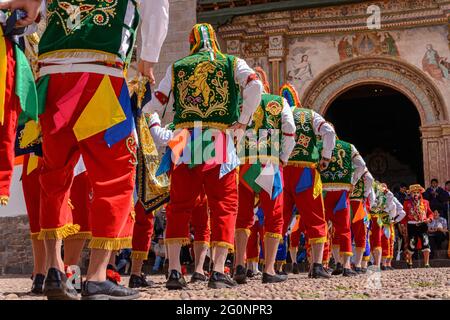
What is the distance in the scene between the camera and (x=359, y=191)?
26.1ft

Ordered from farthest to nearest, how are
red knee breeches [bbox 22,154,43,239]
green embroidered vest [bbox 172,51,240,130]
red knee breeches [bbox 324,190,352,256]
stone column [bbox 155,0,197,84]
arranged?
1. stone column [bbox 155,0,197,84]
2. red knee breeches [bbox 324,190,352,256]
3. green embroidered vest [bbox 172,51,240,130]
4. red knee breeches [bbox 22,154,43,239]

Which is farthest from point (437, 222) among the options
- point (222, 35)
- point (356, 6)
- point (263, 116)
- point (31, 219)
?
point (31, 219)

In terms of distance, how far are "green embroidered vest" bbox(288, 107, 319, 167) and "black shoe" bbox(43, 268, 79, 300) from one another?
3.72m

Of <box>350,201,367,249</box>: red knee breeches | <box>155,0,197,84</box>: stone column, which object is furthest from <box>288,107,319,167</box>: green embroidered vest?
<box>155,0,197,84</box>: stone column

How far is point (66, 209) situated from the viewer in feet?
9.50

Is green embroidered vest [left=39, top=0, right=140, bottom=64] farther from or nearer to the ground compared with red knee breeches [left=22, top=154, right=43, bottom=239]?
farther from the ground

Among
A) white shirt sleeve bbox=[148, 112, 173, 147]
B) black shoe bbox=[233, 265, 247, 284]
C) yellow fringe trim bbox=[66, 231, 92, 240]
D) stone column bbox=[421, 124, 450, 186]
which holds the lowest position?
black shoe bbox=[233, 265, 247, 284]

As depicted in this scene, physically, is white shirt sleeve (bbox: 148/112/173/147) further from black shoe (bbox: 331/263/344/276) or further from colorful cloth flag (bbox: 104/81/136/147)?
black shoe (bbox: 331/263/344/276)

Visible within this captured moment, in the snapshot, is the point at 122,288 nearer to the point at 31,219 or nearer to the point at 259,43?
the point at 31,219

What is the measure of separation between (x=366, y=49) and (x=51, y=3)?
40.9 ft

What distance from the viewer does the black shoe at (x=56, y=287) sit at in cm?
266

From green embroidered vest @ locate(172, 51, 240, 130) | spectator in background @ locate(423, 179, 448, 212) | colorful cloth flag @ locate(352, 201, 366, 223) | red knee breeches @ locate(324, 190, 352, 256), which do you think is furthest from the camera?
spectator in background @ locate(423, 179, 448, 212)

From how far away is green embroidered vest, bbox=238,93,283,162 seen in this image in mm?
5266

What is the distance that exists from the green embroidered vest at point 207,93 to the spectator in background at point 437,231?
9.18 metres
